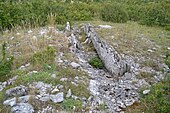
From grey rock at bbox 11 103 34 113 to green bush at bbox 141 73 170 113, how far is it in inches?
77.5

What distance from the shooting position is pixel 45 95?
5352 millimetres

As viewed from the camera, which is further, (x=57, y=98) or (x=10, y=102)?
(x=57, y=98)

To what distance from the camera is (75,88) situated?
5.62 meters

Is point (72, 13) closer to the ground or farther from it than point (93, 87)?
farther from it

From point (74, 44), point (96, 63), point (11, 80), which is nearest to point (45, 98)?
point (11, 80)

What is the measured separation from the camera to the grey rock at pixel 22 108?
4961 mm

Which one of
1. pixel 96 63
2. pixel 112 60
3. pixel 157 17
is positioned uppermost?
pixel 157 17

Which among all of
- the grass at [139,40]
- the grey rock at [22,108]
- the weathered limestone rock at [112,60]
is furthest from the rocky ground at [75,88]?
the grass at [139,40]

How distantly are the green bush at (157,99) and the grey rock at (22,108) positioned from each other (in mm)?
1970

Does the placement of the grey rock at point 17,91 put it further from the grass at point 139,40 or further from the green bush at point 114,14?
the green bush at point 114,14

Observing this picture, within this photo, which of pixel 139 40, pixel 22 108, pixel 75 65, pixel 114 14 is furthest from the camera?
pixel 114 14

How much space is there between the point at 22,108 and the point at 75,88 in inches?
42.7

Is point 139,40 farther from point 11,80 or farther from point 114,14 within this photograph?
point 11,80

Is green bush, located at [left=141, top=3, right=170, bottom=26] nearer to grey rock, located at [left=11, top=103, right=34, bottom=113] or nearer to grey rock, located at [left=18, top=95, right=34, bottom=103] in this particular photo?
grey rock, located at [left=18, top=95, right=34, bottom=103]
